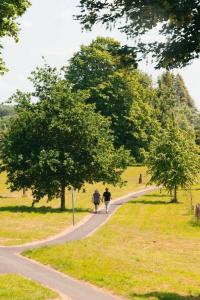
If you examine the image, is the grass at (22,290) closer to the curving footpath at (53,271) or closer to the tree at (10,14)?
the curving footpath at (53,271)

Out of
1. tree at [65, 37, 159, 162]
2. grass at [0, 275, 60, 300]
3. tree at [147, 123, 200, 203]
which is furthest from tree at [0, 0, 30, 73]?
tree at [65, 37, 159, 162]

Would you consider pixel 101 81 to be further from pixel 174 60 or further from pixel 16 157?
pixel 174 60

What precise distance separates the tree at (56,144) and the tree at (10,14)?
14.0 meters

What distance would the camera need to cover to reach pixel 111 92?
3393 inches

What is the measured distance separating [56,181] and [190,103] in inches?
5695

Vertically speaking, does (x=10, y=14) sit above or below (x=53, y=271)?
above

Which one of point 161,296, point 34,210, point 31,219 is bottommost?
point 161,296

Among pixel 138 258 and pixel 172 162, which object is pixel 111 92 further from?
pixel 138 258

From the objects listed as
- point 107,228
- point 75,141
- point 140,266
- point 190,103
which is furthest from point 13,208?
point 190,103

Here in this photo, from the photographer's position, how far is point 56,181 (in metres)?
41.0

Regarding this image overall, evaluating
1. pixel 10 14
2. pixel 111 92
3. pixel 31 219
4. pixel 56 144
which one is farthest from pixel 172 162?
pixel 111 92

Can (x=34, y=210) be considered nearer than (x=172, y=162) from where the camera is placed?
Yes

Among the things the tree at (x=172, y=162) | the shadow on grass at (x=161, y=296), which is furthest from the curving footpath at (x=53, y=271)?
the tree at (x=172, y=162)

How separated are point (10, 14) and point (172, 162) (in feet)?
89.3
